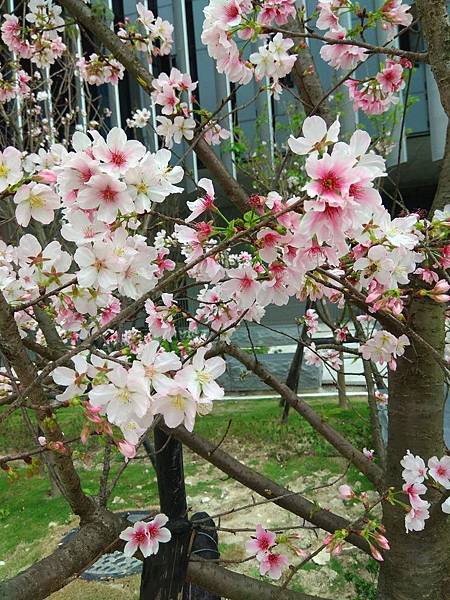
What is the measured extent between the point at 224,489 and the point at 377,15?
3.49 metres

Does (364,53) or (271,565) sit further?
(364,53)

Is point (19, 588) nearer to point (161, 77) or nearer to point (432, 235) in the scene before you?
point (432, 235)

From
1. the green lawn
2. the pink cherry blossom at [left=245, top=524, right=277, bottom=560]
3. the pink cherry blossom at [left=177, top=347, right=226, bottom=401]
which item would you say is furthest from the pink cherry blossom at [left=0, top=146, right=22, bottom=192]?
the green lawn

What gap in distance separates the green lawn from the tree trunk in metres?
1.81

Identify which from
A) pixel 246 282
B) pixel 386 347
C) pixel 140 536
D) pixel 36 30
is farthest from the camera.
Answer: pixel 36 30

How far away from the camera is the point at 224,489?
13.8ft

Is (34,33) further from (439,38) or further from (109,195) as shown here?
(109,195)

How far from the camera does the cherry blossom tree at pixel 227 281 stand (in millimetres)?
822

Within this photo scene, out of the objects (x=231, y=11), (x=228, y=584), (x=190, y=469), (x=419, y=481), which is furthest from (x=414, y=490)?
(x=190, y=469)

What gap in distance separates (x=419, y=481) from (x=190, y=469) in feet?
11.3

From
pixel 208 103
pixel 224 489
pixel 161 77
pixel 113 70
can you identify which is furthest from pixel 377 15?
pixel 208 103

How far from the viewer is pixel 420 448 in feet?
5.15

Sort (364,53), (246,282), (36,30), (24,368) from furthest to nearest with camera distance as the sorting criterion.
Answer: (36,30) → (364,53) → (246,282) → (24,368)

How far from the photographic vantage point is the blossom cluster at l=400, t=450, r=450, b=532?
4.72 feet
